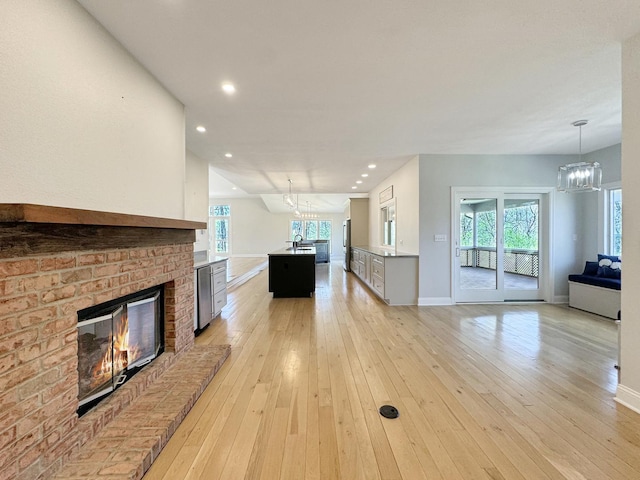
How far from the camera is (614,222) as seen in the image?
458 centimetres

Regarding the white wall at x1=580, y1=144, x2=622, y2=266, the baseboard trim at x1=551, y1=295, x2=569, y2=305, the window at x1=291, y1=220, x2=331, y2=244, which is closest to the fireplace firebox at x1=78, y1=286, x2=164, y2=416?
the baseboard trim at x1=551, y1=295, x2=569, y2=305

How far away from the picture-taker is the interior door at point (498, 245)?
191 inches

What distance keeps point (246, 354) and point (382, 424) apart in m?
1.61

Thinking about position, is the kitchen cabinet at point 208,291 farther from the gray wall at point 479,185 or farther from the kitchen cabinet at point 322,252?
the kitchen cabinet at point 322,252

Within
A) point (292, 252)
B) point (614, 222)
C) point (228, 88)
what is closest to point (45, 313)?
point (228, 88)

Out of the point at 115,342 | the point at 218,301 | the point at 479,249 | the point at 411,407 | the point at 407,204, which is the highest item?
the point at 407,204

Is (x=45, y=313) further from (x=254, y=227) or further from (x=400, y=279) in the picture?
(x=254, y=227)

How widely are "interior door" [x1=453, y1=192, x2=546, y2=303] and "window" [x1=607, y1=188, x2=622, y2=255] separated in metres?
0.92

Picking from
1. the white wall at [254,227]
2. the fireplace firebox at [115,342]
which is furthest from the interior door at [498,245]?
the white wall at [254,227]

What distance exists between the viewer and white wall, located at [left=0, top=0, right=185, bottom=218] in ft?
4.31

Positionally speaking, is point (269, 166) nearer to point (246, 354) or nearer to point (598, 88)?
point (246, 354)

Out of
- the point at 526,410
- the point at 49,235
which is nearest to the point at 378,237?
the point at 526,410

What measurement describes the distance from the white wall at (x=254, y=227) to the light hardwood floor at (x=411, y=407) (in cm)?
1072

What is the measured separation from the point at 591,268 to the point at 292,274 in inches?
209
